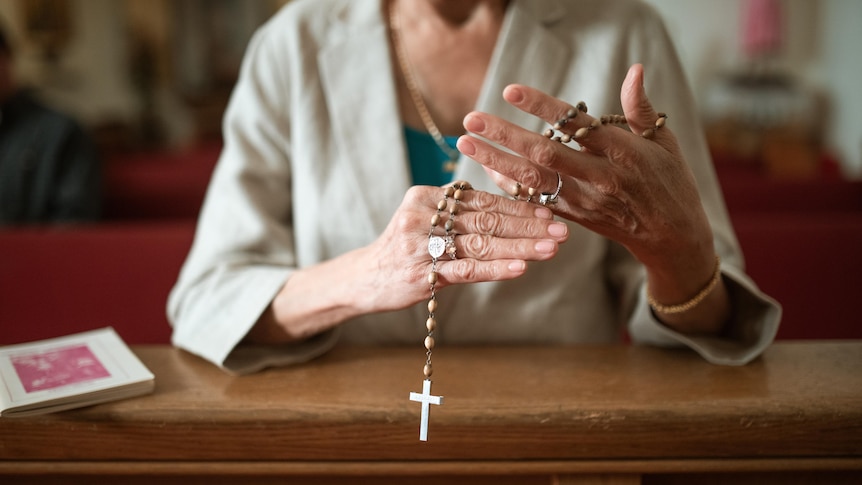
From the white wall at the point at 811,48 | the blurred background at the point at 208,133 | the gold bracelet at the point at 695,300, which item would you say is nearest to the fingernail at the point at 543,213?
the gold bracelet at the point at 695,300

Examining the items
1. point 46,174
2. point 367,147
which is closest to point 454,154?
point 367,147

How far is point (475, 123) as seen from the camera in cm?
72

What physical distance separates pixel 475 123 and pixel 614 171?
150mm

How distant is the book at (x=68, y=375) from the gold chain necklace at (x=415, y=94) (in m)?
0.52

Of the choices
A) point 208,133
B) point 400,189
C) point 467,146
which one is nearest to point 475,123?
point 467,146

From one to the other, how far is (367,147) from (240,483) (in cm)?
51

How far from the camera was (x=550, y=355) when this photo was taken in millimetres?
977

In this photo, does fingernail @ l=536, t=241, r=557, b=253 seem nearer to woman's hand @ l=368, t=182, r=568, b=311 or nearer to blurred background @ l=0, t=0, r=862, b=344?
woman's hand @ l=368, t=182, r=568, b=311

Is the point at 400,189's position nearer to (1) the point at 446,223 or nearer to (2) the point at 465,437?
(1) the point at 446,223

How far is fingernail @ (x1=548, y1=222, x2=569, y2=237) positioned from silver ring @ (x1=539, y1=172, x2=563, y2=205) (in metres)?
0.03

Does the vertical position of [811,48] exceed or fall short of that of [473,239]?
it exceeds it

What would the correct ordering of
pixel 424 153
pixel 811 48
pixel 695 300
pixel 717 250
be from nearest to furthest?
pixel 695 300
pixel 717 250
pixel 424 153
pixel 811 48

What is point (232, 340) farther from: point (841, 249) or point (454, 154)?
point (841, 249)

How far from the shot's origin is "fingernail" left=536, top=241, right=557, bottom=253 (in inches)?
29.6
